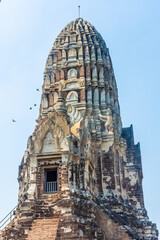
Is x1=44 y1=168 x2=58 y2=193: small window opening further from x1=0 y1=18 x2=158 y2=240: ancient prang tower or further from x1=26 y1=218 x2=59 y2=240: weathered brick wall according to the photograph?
x1=26 y1=218 x2=59 y2=240: weathered brick wall

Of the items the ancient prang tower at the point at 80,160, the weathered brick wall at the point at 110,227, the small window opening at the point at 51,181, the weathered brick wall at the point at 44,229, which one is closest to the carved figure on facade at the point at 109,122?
the ancient prang tower at the point at 80,160

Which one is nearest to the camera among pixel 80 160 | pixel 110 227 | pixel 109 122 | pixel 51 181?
pixel 110 227

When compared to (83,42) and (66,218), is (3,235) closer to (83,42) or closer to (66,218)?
(66,218)

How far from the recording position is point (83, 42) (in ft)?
99.3

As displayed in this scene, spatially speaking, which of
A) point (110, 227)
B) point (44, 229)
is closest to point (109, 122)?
point (110, 227)

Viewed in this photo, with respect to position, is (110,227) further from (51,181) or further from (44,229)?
(44,229)

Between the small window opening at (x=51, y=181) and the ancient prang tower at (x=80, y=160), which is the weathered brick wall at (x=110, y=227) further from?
the small window opening at (x=51, y=181)

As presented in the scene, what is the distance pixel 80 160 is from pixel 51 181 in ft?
6.76

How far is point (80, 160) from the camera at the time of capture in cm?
2202

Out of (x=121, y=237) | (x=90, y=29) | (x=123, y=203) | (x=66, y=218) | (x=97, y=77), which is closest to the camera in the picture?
(x=66, y=218)

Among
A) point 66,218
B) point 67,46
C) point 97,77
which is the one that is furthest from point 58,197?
point 67,46

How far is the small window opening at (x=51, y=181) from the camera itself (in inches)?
829

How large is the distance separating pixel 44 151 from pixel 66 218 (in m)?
4.35

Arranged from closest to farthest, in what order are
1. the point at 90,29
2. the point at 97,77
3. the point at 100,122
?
1. the point at 100,122
2. the point at 97,77
3. the point at 90,29
